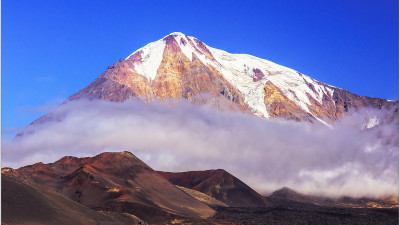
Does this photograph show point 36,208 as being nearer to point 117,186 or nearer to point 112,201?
point 112,201

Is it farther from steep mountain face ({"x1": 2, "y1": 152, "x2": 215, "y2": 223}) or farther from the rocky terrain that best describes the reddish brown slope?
steep mountain face ({"x1": 2, "y1": 152, "x2": 215, "y2": 223})

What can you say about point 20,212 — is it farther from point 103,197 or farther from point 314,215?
point 314,215

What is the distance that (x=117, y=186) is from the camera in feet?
457

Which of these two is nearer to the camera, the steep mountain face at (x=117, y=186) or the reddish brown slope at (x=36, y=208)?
the reddish brown slope at (x=36, y=208)

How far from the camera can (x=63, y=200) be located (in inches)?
3270

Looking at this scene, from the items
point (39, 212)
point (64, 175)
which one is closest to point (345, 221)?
point (64, 175)

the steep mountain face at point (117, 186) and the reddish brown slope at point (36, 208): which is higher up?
the steep mountain face at point (117, 186)

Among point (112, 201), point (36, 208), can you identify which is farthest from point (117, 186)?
point (36, 208)

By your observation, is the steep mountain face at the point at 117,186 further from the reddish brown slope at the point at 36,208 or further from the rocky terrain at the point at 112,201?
the reddish brown slope at the point at 36,208

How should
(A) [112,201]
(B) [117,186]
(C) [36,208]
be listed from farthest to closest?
(B) [117,186] → (A) [112,201] → (C) [36,208]

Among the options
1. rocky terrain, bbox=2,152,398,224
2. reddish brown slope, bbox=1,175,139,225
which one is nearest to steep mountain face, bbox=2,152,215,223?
rocky terrain, bbox=2,152,398,224

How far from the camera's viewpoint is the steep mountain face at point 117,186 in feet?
374

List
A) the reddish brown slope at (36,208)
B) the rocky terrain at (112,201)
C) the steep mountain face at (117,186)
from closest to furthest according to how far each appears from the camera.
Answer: the reddish brown slope at (36,208) → the rocky terrain at (112,201) → the steep mountain face at (117,186)

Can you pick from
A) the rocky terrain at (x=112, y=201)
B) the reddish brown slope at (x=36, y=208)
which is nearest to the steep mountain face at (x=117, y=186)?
the rocky terrain at (x=112, y=201)
